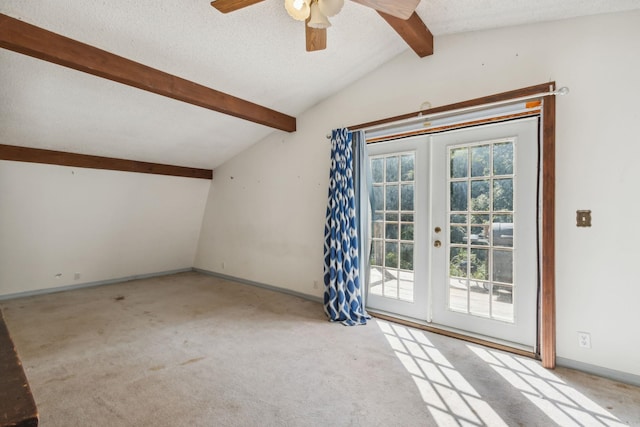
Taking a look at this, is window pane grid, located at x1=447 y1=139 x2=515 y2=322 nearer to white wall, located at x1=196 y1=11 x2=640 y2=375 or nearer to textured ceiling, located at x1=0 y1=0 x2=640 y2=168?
white wall, located at x1=196 y1=11 x2=640 y2=375

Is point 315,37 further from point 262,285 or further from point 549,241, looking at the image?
point 262,285

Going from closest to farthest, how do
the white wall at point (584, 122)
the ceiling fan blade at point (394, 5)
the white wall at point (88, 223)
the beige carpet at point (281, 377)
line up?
1. the ceiling fan blade at point (394, 5)
2. the beige carpet at point (281, 377)
3. the white wall at point (584, 122)
4. the white wall at point (88, 223)

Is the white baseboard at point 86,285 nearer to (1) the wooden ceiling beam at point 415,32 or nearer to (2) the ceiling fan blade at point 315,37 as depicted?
(2) the ceiling fan blade at point 315,37

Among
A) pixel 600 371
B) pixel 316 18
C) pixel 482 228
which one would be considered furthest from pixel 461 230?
pixel 316 18

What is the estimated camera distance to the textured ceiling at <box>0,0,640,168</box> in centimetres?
222

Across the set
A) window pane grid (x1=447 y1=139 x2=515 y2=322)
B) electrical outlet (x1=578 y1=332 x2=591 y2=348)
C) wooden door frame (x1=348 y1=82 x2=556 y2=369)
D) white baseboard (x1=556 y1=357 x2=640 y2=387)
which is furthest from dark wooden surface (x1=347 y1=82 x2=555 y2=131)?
white baseboard (x1=556 y1=357 x2=640 y2=387)

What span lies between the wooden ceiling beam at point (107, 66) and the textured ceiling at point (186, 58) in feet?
0.19

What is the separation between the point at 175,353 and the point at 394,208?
2565 mm

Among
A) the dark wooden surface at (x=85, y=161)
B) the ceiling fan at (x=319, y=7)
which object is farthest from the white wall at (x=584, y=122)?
the dark wooden surface at (x=85, y=161)

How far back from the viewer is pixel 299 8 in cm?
175

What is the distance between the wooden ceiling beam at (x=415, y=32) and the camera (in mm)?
2530

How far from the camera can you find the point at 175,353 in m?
2.61

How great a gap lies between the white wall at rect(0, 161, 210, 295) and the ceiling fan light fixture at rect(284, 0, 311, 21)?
4.00m

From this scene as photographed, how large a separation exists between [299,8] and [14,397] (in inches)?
79.1
